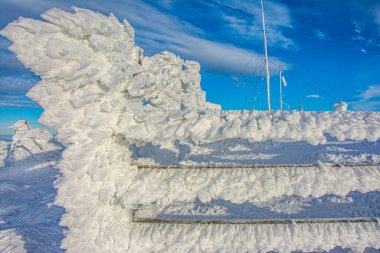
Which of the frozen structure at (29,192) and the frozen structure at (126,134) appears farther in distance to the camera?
the frozen structure at (29,192)

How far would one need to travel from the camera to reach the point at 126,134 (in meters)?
1.76

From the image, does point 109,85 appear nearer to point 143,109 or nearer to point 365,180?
point 143,109

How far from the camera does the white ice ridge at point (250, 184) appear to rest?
6.24ft

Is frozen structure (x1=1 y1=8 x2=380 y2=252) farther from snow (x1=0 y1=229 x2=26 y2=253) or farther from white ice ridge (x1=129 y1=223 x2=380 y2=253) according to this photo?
snow (x1=0 y1=229 x2=26 y2=253)

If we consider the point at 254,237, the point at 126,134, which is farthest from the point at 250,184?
the point at 126,134

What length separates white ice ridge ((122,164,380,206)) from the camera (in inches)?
74.9

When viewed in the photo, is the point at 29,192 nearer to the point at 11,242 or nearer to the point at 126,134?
the point at 11,242

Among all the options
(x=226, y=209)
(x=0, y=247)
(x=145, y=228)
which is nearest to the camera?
(x=145, y=228)

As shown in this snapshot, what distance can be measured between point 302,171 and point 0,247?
284 cm

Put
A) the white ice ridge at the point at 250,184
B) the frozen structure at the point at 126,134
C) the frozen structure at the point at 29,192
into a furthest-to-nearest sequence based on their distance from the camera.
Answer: the frozen structure at the point at 29,192 < the white ice ridge at the point at 250,184 < the frozen structure at the point at 126,134

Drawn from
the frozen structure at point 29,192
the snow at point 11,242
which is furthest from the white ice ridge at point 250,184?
the snow at point 11,242

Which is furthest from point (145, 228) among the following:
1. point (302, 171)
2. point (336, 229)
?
point (336, 229)

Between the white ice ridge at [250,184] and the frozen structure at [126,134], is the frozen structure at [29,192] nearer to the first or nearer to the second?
the frozen structure at [126,134]

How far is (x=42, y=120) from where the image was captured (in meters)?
1.51
